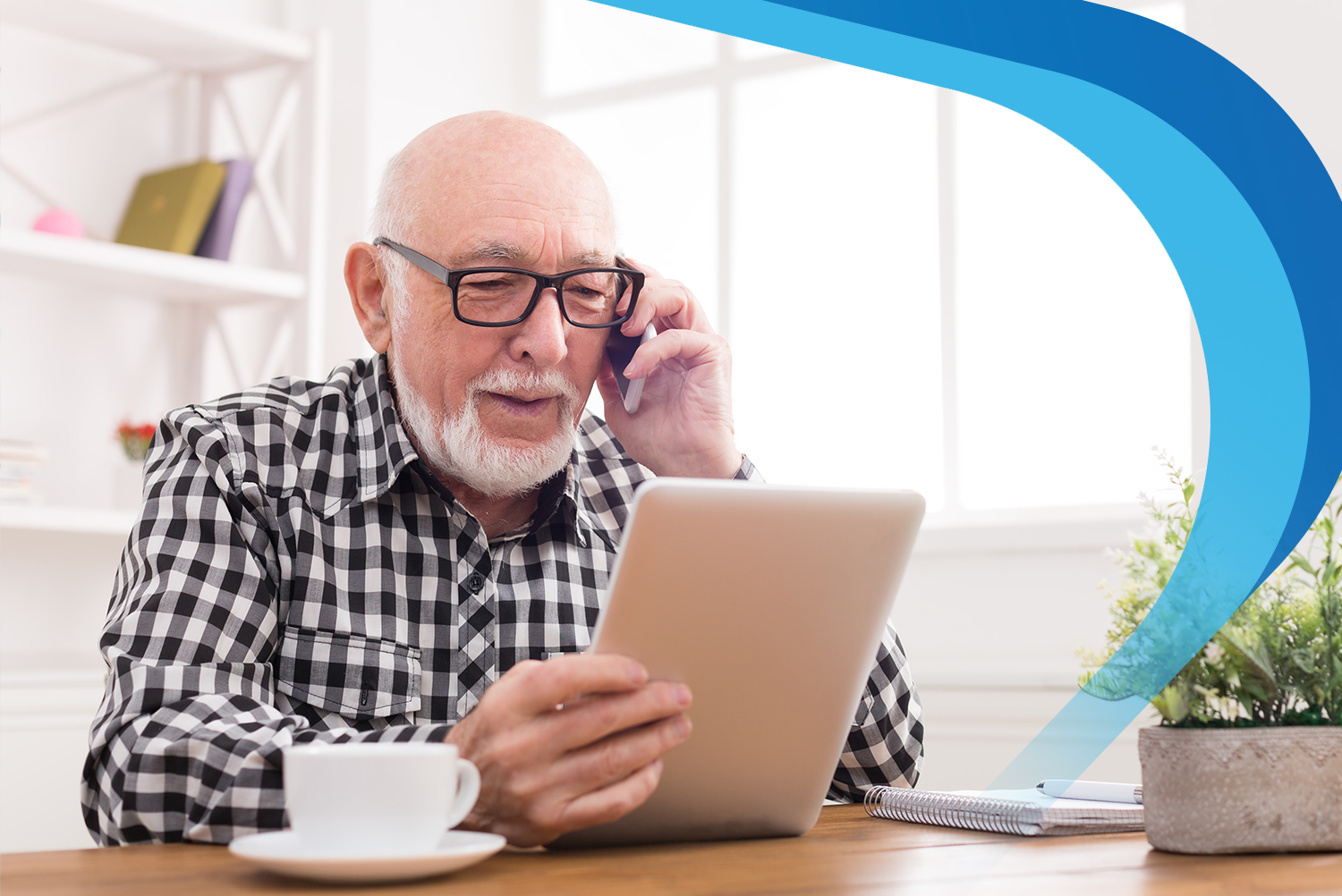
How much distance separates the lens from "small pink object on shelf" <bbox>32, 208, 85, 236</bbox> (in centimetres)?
273

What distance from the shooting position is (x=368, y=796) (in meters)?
0.75

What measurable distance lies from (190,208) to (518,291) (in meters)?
1.79

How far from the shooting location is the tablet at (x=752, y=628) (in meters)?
0.80

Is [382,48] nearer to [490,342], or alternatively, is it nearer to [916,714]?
[490,342]

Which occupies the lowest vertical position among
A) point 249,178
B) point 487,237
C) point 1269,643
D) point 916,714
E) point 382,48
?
point 916,714

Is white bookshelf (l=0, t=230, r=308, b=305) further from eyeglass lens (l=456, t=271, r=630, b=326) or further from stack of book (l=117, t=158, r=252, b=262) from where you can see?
eyeglass lens (l=456, t=271, r=630, b=326)

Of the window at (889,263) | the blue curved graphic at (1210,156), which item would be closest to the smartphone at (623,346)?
the blue curved graphic at (1210,156)

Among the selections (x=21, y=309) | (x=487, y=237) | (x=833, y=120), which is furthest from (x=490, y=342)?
(x=833, y=120)

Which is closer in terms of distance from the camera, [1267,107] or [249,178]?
[1267,107]

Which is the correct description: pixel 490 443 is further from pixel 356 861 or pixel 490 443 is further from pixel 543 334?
pixel 356 861

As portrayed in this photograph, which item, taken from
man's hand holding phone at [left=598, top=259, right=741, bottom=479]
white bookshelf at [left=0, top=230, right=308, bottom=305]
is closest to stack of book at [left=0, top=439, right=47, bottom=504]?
white bookshelf at [left=0, top=230, right=308, bottom=305]

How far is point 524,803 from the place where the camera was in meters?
0.85

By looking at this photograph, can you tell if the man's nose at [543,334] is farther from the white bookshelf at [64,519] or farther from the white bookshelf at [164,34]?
the white bookshelf at [164,34]

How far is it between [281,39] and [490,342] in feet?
6.46
